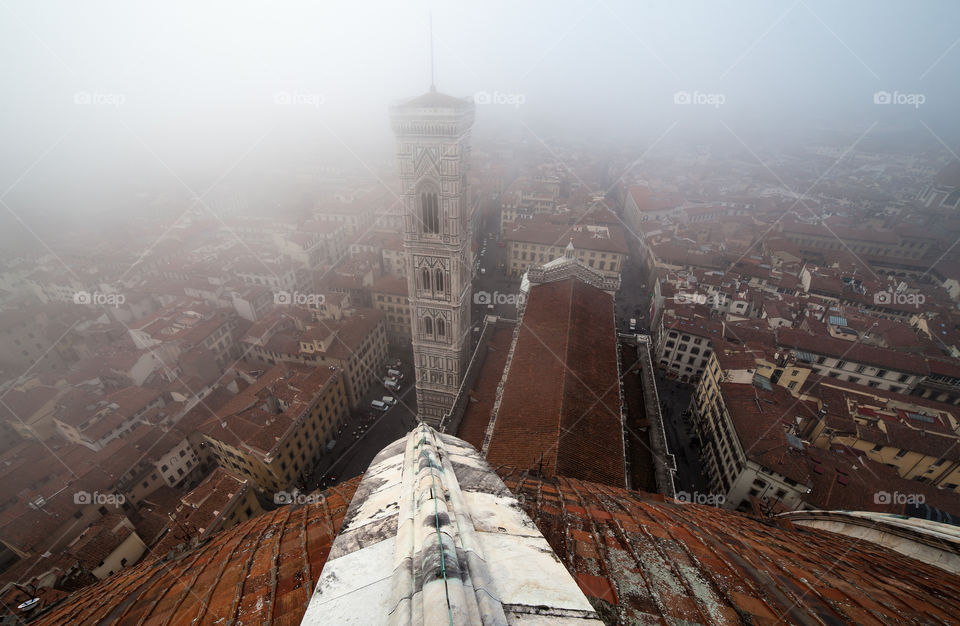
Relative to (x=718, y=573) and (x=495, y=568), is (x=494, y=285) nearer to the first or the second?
(x=718, y=573)

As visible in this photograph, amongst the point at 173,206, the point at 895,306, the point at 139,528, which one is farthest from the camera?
the point at 173,206

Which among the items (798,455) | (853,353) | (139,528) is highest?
(853,353)

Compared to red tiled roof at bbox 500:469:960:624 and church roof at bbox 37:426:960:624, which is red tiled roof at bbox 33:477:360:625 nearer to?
church roof at bbox 37:426:960:624

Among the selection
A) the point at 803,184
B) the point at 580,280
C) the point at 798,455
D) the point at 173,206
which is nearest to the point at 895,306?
the point at 798,455

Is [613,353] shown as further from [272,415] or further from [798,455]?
[272,415]

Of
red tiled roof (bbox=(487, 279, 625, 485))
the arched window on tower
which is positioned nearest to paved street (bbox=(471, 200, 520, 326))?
the arched window on tower

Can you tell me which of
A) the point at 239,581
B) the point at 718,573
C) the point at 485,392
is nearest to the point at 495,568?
the point at 239,581
